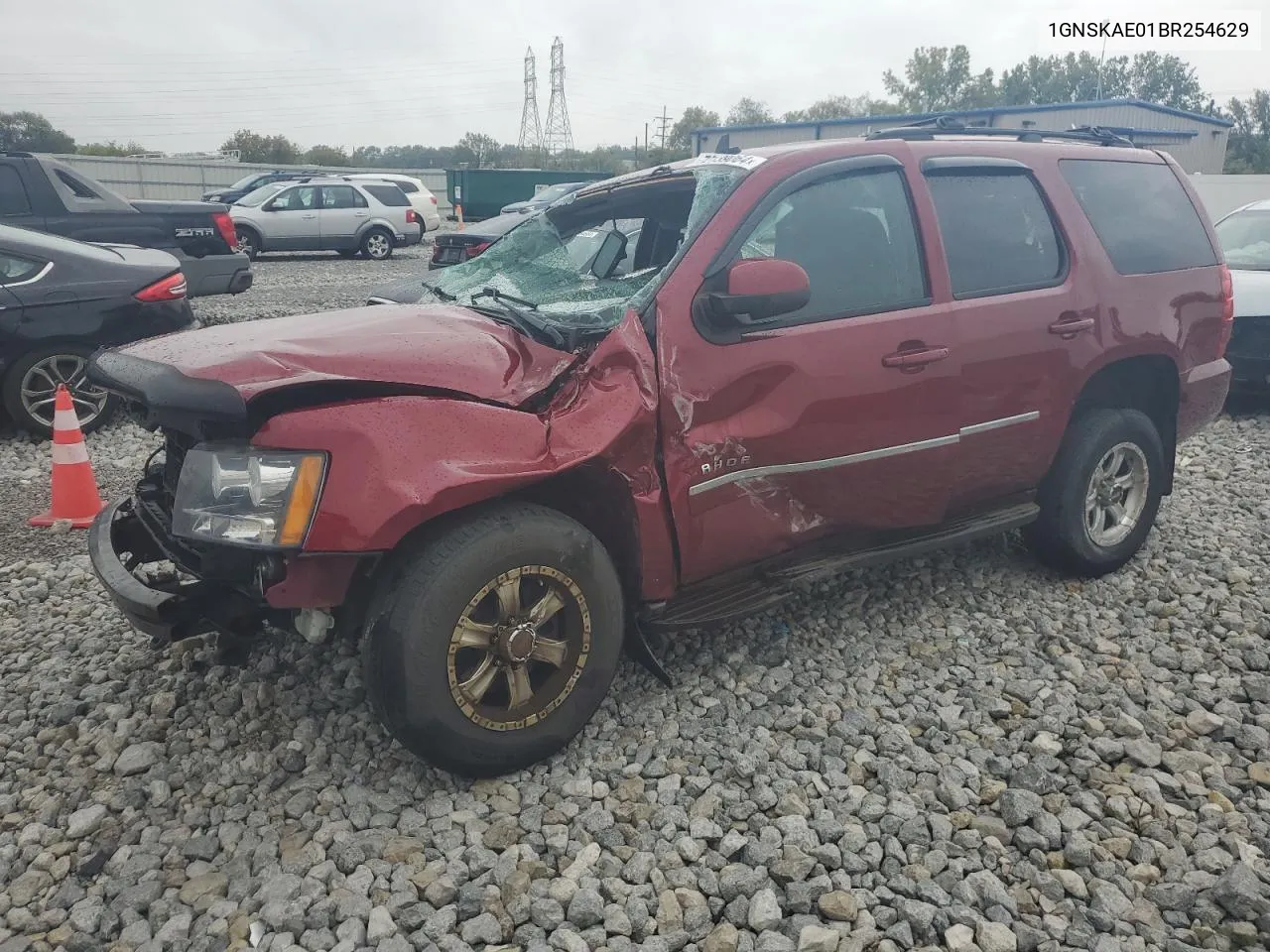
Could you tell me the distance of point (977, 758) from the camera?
3.12 meters

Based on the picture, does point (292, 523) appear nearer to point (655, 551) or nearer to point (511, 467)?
point (511, 467)

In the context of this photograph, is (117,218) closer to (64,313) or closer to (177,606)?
(64,313)

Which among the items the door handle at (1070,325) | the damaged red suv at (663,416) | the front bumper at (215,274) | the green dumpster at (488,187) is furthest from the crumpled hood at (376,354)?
the green dumpster at (488,187)

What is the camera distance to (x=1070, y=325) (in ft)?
13.2

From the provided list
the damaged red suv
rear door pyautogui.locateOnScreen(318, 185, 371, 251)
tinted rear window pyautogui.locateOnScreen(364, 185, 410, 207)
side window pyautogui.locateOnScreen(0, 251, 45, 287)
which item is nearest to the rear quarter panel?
the damaged red suv

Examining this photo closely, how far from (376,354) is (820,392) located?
1.49 m

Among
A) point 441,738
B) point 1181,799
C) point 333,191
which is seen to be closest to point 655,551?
point 441,738

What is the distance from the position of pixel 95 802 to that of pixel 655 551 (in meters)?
1.86

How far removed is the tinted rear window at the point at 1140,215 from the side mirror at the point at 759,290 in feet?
6.08

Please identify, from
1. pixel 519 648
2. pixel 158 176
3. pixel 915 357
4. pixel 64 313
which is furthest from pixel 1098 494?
pixel 158 176

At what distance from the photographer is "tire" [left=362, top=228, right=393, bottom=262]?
798 inches

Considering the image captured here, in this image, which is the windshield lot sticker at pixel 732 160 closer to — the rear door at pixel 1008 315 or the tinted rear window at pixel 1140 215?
the rear door at pixel 1008 315

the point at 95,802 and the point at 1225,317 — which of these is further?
the point at 1225,317

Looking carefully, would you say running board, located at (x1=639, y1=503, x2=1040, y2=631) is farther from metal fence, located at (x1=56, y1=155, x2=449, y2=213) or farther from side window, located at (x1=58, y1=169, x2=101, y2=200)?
metal fence, located at (x1=56, y1=155, x2=449, y2=213)
